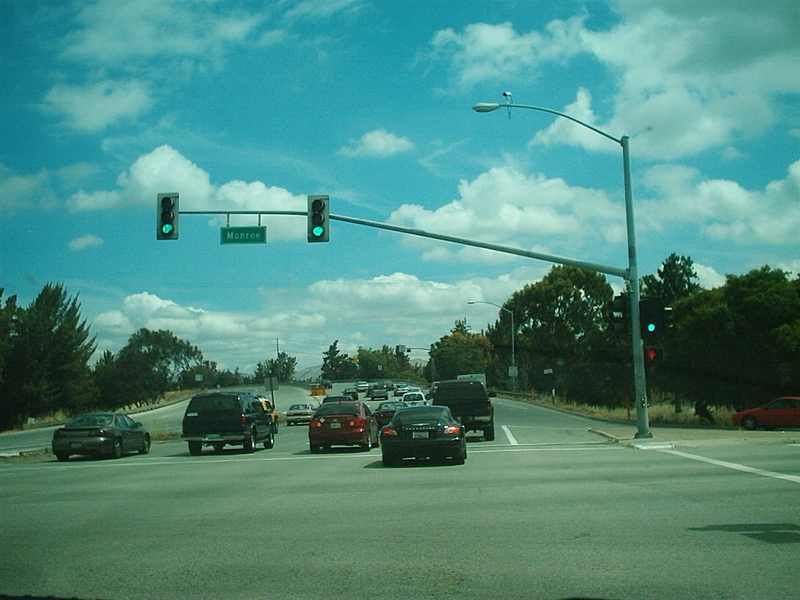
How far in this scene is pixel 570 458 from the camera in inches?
754

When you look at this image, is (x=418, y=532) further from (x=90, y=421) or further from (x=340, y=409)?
(x=90, y=421)

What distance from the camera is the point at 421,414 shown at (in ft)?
61.1

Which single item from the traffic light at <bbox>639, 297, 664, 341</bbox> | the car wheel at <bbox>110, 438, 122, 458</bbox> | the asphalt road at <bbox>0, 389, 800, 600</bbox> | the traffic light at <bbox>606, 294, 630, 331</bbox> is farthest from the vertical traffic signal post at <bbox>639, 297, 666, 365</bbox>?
the car wheel at <bbox>110, 438, 122, 458</bbox>

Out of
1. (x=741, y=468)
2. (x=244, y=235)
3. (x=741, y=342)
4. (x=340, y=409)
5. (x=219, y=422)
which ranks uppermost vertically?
(x=244, y=235)

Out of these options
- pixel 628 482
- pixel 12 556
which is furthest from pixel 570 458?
pixel 12 556

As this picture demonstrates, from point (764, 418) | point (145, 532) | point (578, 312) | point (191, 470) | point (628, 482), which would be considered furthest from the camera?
point (578, 312)

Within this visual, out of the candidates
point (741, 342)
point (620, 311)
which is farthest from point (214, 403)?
point (741, 342)

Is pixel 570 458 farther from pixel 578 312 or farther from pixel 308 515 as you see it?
pixel 578 312

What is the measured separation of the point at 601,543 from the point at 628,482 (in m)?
5.52

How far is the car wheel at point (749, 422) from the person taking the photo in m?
33.7

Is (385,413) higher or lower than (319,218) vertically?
lower

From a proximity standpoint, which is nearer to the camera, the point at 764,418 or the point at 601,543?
the point at 601,543

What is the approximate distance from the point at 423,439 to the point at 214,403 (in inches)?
381

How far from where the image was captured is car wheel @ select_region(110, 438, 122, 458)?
24161 mm
